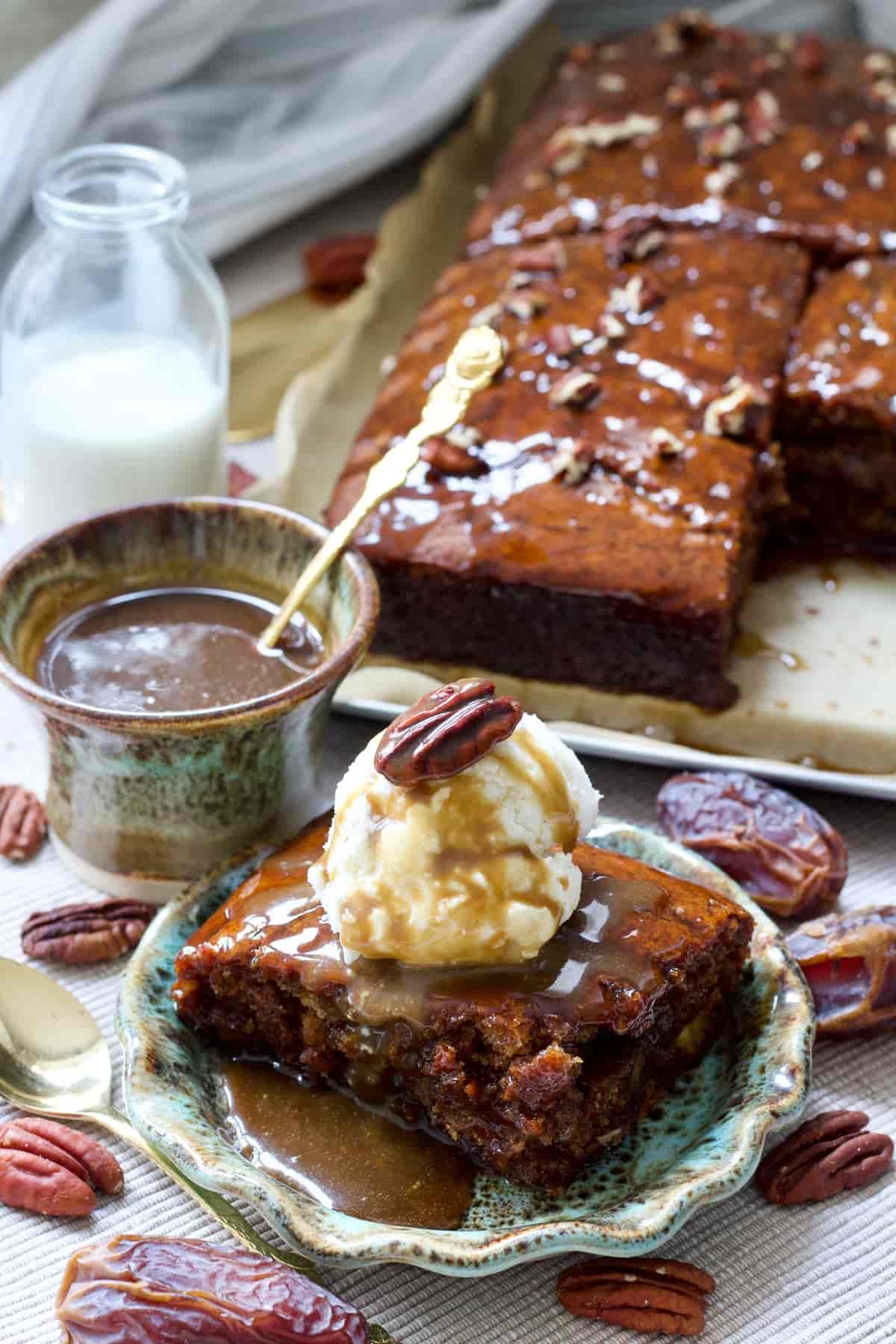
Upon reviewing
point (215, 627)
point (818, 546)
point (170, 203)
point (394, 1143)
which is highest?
point (170, 203)

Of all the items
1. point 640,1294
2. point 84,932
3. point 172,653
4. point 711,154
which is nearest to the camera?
point 640,1294

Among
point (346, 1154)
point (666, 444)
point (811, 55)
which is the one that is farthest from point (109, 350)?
point (811, 55)

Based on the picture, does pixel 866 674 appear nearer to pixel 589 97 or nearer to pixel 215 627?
pixel 215 627

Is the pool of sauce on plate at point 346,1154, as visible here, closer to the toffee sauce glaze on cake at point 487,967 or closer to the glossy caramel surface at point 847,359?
the toffee sauce glaze on cake at point 487,967

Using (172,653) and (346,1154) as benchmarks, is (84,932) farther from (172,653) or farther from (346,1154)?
(346,1154)

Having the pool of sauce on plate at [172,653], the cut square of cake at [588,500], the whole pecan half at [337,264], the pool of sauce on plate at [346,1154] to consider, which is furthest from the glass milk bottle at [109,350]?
the pool of sauce on plate at [346,1154]

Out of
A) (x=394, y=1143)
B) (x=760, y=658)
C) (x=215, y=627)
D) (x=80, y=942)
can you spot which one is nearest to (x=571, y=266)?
(x=760, y=658)
